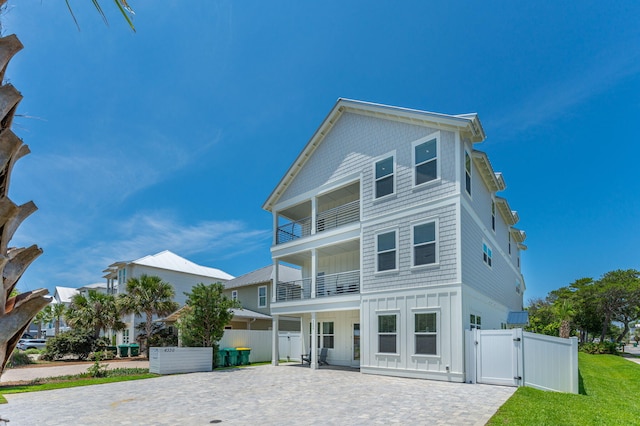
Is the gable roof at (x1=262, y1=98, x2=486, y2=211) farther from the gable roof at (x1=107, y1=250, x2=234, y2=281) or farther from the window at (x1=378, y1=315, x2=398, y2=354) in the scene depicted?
the gable roof at (x1=107, y1=250, x2=234, y2=281)

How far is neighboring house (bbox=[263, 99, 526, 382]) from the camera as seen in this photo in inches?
542

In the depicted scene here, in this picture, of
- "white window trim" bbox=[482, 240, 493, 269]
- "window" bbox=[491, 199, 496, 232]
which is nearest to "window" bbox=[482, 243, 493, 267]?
"white window trim" bbox=[482, 240, 493, 269]

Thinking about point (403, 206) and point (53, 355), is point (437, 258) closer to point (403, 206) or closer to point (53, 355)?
point (403, 206)

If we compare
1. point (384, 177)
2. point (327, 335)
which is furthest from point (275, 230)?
point (384, 177)

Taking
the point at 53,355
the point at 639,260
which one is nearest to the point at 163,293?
the point at 53,355

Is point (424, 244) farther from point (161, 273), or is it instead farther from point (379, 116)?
point (161, 273)

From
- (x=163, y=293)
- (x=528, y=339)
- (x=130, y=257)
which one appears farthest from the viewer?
(x=130, y=257)

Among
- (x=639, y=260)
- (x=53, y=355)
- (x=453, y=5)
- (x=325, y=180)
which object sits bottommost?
(x=53, y=355)

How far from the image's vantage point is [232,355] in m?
19.6

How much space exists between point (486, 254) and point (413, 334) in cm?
572

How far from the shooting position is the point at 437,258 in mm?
13938

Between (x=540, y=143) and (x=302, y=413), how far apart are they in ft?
84.3

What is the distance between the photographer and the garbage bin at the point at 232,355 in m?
19.5

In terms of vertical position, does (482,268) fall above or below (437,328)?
above
